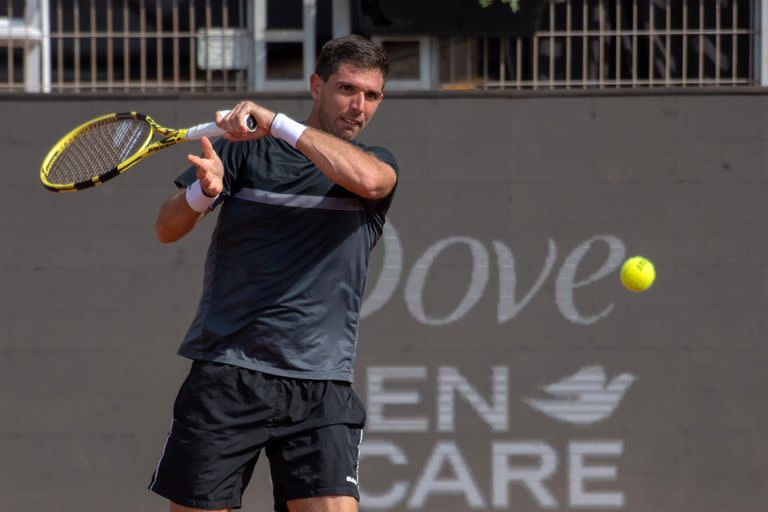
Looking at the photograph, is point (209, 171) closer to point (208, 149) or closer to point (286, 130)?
point (208, 149)

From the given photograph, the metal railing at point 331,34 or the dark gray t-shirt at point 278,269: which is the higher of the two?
the metal railing at point 331,34

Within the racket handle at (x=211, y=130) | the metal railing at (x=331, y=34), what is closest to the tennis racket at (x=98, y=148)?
the racket handle at (x=211, y=130)

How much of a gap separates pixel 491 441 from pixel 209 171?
11.0 feet

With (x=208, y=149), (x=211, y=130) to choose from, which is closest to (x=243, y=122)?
(x=208, y=149)

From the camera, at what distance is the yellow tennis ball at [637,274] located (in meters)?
6.15

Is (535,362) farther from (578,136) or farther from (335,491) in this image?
(335,491)

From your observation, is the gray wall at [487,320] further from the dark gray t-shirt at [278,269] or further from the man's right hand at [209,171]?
the man's right hand at [209,171]

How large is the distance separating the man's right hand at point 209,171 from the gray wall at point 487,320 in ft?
9.63

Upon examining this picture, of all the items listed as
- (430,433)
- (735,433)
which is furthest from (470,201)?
(735,433)

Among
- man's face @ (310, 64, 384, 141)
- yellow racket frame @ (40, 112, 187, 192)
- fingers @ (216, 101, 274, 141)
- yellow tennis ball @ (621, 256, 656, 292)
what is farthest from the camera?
yellow tennis ball @ (621, 256, 656, 292)

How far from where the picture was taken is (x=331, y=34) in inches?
268

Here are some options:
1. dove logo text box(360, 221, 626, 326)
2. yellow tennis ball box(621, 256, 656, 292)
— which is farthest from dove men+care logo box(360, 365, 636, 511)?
yellow tennis ball box(621, 256, 656, 292)

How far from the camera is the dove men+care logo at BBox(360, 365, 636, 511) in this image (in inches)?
253

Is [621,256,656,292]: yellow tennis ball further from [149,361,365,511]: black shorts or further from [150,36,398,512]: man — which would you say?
[149,361,365,511]: black shorts
